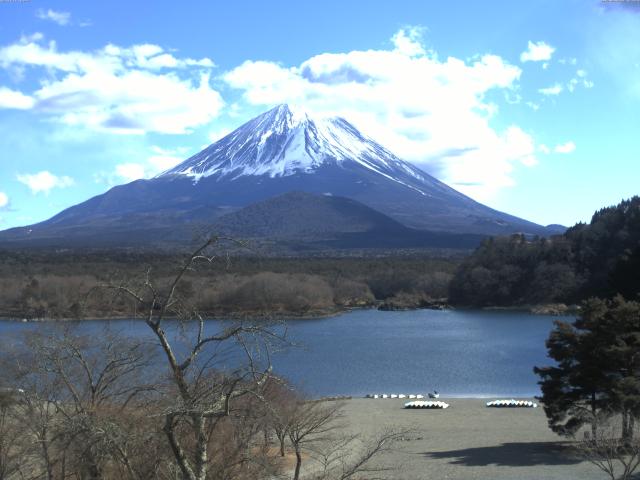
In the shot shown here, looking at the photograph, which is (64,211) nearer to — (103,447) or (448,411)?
(448,411)

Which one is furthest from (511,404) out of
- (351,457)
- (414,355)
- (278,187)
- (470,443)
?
(278,187)

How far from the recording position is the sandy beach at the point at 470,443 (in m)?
13.7

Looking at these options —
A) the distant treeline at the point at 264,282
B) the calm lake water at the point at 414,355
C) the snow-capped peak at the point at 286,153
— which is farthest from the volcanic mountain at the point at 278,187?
the calm lake water at the point at 414,355

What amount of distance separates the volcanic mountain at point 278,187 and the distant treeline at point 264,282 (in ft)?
147

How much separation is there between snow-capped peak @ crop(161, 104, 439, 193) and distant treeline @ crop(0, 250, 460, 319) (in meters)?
90.9

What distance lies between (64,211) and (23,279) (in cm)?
11081

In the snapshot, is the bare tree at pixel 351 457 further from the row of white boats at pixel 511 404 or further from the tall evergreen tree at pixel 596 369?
the row of white boats at pixel 511 404

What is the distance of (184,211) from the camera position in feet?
457

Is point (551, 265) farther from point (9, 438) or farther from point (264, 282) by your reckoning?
point (9, 438)

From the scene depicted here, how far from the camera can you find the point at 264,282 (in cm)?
5762

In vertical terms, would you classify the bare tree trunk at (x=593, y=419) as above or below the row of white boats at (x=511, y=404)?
above

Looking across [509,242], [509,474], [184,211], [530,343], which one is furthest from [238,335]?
[184,211]

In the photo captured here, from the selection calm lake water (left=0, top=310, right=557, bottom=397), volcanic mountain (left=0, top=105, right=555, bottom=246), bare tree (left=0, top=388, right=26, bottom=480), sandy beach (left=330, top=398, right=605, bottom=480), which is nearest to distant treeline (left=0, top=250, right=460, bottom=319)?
calm lake water (left=0, top=310, right=557, bottom=397)

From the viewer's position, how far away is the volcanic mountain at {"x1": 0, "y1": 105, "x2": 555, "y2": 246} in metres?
136
